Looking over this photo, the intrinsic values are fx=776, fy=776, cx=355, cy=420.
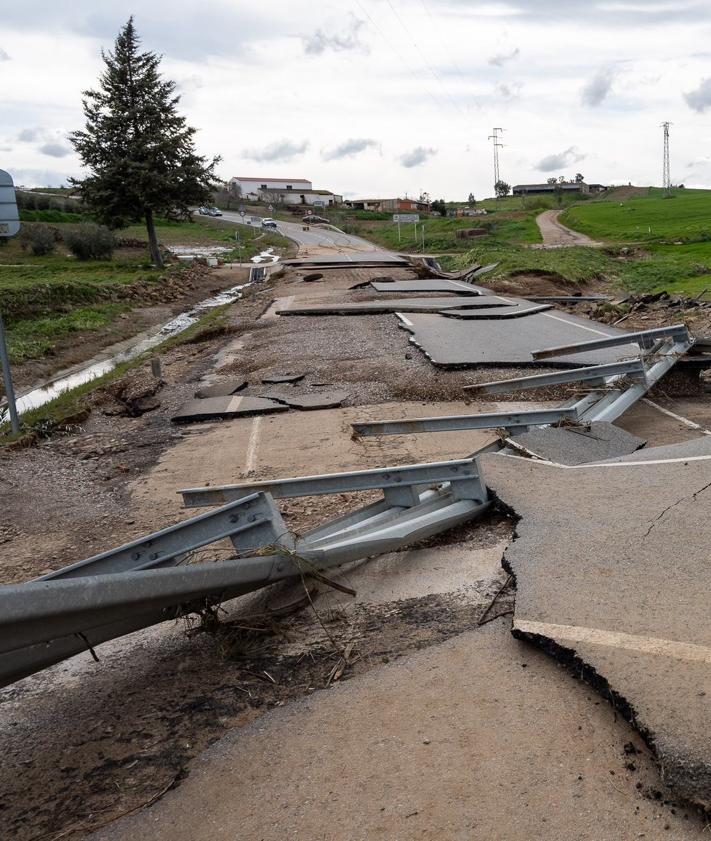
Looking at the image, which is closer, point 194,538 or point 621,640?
point 621,640

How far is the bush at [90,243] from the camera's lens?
142 feet

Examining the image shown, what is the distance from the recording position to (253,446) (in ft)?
29.8

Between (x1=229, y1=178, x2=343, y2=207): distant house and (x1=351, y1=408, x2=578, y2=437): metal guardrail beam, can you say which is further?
(x1=229, y1=178, x2=343, y2=207): distant house

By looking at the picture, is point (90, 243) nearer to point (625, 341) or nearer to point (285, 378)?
point (285, 378)

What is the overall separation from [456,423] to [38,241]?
137 ft

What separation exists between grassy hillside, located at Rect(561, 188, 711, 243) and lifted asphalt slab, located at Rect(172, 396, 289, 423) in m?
38.9

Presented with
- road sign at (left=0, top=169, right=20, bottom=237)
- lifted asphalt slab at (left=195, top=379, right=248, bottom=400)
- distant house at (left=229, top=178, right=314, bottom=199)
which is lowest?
lifted asphalt slab at (left=195, top=379, right=248, bottom=400)

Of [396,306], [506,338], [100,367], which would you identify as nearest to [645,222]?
[396,306]

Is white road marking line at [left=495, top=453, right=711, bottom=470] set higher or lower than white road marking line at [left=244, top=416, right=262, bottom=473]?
higher

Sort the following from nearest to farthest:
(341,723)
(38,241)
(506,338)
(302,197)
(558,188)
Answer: (341,723) < (506,338) < (38,241) < (558,188) < (302,197)

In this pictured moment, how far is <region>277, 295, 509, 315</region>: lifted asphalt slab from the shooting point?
19484 millimetres

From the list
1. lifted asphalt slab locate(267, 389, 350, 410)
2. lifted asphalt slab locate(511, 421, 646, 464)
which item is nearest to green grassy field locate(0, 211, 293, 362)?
lifted asphalt slab locate(267, 389, 350, 410)

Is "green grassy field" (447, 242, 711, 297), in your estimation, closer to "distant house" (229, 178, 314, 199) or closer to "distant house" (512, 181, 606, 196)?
"distant house" (512, 181, 606, 196)

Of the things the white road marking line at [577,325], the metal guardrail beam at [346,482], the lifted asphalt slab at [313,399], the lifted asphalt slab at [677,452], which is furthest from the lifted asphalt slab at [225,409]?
the white road marking line at [577,325]
